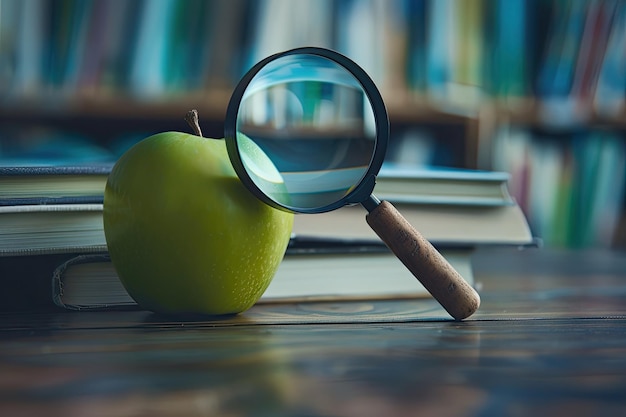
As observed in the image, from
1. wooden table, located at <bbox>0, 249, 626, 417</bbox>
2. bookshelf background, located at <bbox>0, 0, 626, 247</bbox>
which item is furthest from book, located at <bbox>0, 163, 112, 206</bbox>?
bookshelf background, located at <bbox>0, 0, 626, 247</bbox>

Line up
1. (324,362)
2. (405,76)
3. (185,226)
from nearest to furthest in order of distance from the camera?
(324,362) → (185,226) → (405,76)

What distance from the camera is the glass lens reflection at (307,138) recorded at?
0.65 metres

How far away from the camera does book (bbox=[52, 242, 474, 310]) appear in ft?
2.41

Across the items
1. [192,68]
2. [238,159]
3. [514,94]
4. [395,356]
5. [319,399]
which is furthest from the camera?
[514,94]

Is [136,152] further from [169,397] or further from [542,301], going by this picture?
[542,301]

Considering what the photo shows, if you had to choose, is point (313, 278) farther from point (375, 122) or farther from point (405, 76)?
point (405, 76)

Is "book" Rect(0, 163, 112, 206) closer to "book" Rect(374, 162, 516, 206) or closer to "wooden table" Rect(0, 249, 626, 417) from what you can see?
"wooden table" Rect(0, 249, 626, 417)

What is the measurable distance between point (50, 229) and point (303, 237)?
0.82 feet

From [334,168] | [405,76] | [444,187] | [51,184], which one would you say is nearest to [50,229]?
[51,184]

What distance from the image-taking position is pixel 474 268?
1278mm

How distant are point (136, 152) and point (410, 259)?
24cm

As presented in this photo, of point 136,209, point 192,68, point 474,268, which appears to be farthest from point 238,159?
point 192,68

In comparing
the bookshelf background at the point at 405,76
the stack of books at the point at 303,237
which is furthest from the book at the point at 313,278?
the bookshelf background at the point at 405,76

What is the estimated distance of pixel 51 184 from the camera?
28.6 inches
